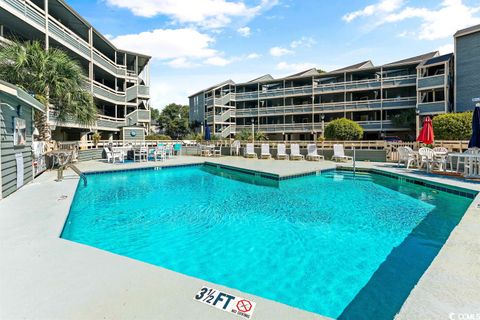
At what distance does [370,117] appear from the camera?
29.2 metres

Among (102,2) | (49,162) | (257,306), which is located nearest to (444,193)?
(257,306)

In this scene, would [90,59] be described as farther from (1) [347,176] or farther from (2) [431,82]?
(2) [431,82]

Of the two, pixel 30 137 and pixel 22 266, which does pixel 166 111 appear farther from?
pixel 22 266

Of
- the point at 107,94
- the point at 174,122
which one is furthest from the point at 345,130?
the point at 174,122

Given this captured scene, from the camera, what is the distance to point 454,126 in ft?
51.7

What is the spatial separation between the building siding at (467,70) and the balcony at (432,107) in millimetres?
1032

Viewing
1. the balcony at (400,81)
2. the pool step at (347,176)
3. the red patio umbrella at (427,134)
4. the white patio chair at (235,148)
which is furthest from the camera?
the balcony at (400,81)

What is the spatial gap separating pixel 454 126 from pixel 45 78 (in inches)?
818

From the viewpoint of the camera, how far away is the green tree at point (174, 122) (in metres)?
47.7

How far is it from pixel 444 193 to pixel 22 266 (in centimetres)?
943

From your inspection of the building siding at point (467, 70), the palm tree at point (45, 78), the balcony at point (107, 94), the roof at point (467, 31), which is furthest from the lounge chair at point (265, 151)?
the roof at point (467, 31)

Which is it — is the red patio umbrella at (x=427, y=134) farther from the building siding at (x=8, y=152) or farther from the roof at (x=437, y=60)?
the roof at (x=437, y=60)

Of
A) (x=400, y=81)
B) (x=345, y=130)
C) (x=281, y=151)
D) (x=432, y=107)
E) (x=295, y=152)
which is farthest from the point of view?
(x=400, y=81)

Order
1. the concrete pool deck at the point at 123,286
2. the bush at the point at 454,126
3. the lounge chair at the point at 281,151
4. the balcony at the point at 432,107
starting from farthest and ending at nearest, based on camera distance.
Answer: the balcony at the point at 432,107, the lounge chair at the point at 281,151, the bush at the point at 454,126, the concrete pool deck at the point at 123,286
